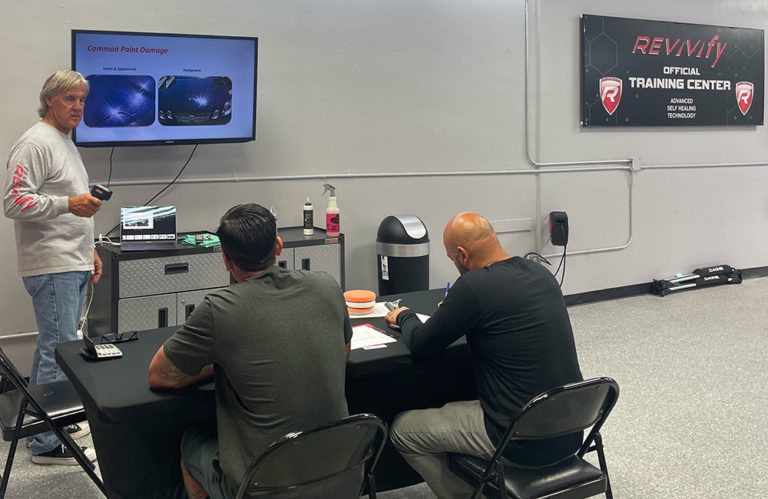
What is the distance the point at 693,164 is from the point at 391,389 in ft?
15.3

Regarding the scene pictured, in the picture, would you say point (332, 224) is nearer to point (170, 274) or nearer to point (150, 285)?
point (170, 274)

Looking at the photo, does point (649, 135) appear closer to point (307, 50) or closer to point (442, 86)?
point (442, 86)

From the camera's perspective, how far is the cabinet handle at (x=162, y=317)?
355 cm

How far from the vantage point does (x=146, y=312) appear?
352cm

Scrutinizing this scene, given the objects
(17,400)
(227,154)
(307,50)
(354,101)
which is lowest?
(17,400)

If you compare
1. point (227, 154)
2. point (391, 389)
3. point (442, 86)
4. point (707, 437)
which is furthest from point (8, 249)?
point (707, 437)

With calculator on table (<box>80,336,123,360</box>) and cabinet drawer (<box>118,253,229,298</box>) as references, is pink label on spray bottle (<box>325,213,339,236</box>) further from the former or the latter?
calculator on table (<box>80,336,123,360</box>)

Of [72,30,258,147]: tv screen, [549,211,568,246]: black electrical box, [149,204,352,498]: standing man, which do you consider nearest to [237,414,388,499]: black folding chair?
[149,204,352,498]: standing man

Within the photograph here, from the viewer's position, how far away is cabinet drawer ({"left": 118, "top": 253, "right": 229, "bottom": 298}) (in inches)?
136

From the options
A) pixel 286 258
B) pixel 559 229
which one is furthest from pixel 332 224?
pixel 559 229

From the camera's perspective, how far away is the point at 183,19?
12.9ft

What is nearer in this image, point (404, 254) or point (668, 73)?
point (404, 254)

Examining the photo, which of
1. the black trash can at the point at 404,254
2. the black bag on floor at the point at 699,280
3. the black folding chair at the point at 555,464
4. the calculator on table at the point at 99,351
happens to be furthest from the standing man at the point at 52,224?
the black bag on floor at the point at 699,280

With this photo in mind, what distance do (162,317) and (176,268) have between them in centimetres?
25
